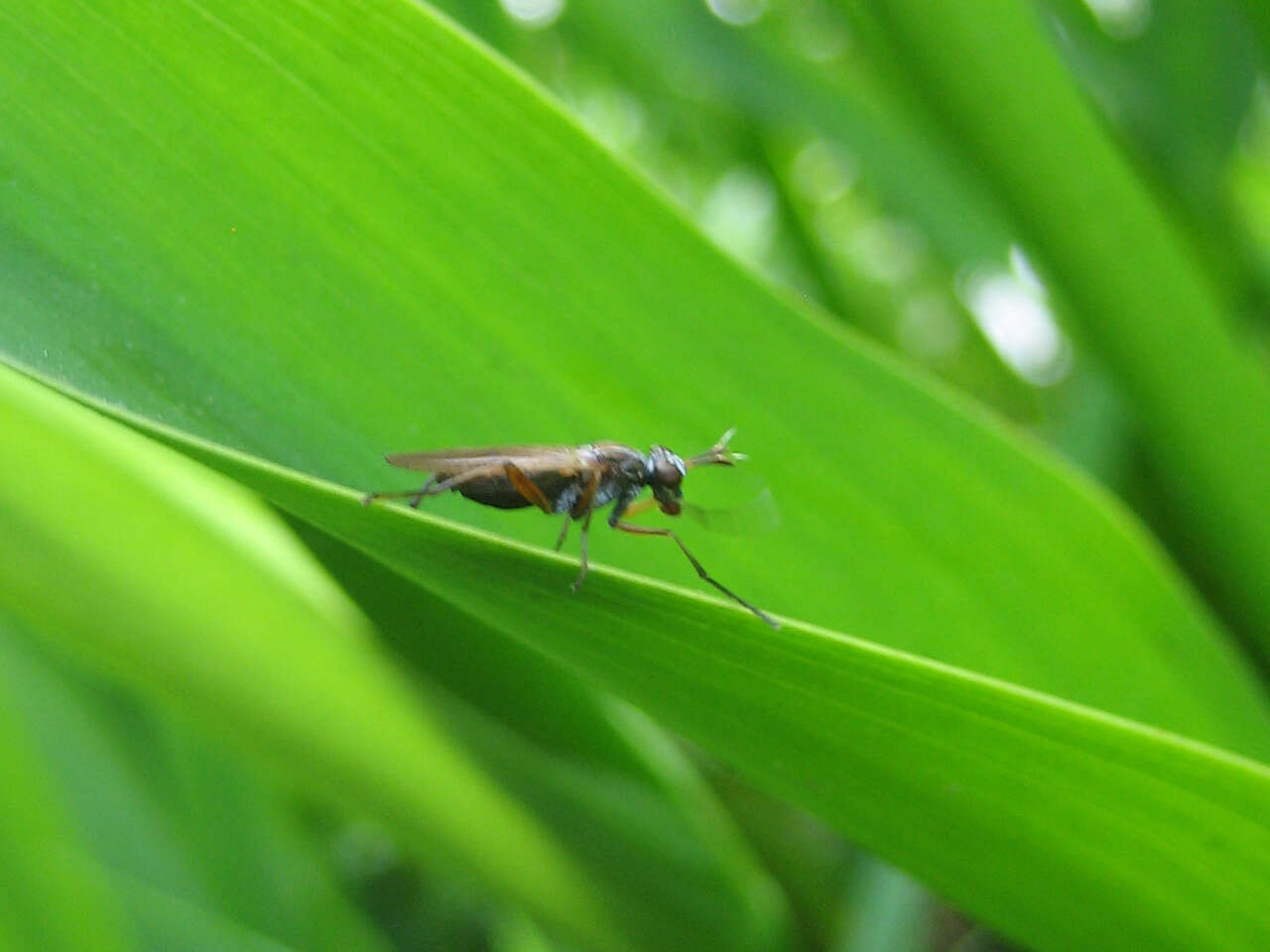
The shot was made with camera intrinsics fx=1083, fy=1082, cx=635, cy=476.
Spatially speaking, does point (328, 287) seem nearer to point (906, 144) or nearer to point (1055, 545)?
point (1055, 545)

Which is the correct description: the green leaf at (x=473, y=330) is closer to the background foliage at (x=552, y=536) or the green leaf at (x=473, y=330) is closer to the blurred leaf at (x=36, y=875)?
the background foliage at (x=552, y=536)

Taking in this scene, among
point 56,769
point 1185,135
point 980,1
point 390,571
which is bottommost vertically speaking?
point 56,769

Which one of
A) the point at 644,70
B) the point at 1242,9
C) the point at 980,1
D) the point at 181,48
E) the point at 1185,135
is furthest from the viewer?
A: the point at 644,70

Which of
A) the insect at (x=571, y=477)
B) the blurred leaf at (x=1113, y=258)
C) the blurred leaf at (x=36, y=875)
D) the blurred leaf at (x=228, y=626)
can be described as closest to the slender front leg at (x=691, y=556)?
the insect at (x=571, y=477)

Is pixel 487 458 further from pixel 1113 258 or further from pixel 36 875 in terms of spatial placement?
pixel 1113 258

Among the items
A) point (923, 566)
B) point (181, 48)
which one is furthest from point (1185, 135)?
point (181, 48)

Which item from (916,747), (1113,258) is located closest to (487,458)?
(916,747)

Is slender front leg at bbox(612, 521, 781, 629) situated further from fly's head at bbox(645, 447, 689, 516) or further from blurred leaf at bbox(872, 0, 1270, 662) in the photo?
blurred leaf at bbox(872, 0, 1270, 662)
